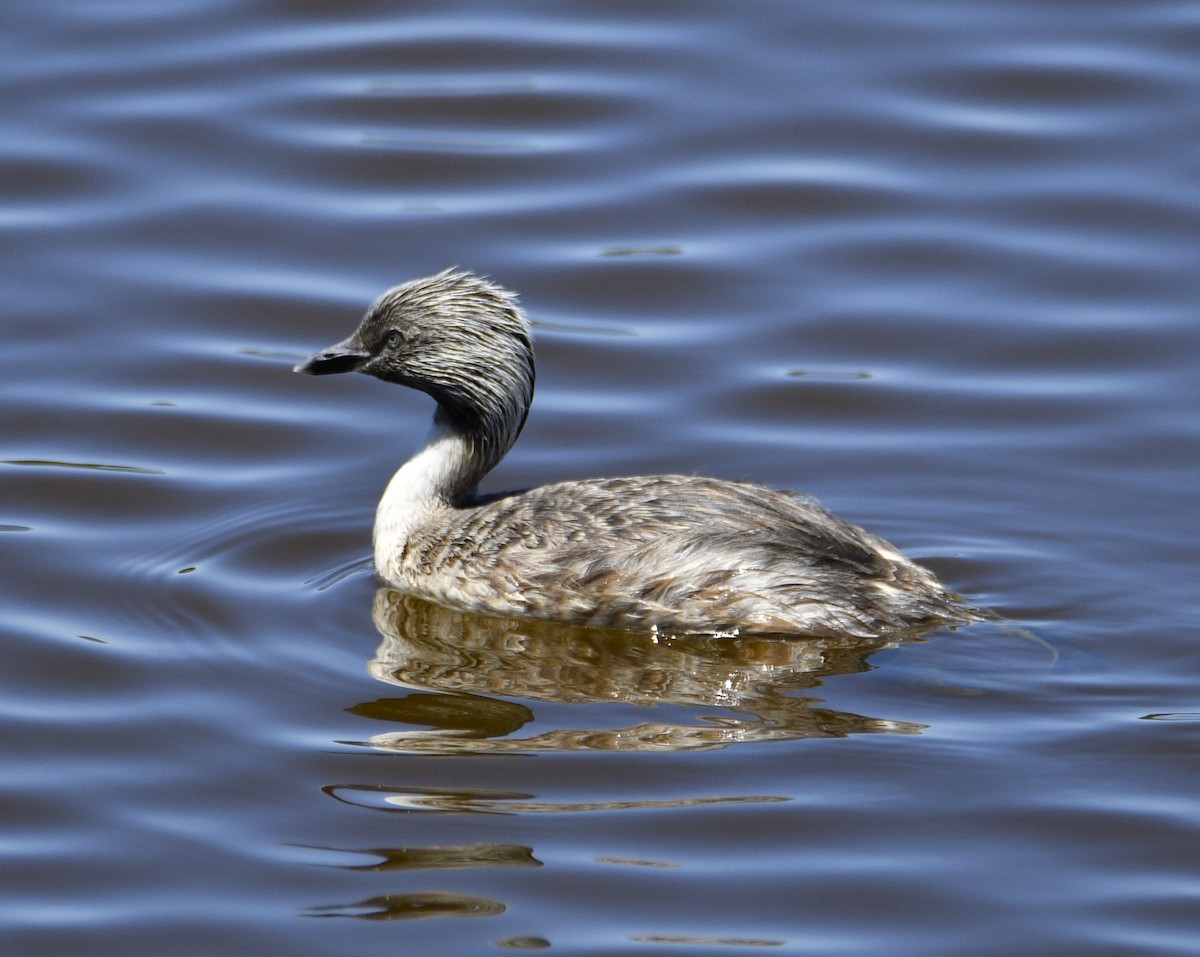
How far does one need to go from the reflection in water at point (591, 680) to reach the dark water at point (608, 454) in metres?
0.03

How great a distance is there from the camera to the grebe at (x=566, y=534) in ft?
28.5

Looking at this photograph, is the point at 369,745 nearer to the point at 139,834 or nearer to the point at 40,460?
the point at 139,834

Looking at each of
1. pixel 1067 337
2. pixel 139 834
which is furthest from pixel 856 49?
pixel 139 834

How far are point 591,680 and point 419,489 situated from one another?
1620mm

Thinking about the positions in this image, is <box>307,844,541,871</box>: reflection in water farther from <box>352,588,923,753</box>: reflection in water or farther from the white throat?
the white throat

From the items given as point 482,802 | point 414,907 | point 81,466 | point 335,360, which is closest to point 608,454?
point 335,360

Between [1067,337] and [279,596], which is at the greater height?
[1067,337]

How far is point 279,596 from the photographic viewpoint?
933cm

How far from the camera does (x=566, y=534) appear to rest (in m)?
9.02

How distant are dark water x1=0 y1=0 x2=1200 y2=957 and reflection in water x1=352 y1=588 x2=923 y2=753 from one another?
28 millimetres

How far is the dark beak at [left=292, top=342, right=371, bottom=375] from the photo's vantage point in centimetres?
960

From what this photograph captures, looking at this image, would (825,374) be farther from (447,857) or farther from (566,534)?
(447,857)

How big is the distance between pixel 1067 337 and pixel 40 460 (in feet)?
18.6

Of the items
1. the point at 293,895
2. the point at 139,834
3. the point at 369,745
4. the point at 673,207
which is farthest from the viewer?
the point at 673,207
